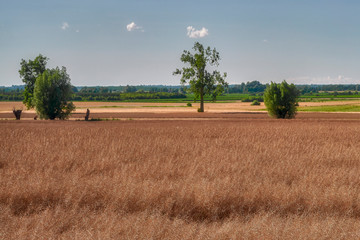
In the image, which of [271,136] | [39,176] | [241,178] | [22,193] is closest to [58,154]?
[39,176]

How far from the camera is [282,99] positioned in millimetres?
49750

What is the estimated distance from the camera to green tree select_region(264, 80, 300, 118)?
48.9 meters

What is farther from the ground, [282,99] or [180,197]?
[282,99]

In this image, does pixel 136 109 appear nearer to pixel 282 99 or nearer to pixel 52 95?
pixel 52 95

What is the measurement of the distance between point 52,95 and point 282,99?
29.1 meters

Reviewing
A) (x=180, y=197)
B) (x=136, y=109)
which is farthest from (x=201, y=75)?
(x=180, y=197)

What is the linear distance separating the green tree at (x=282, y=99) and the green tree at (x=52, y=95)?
25.7 meters

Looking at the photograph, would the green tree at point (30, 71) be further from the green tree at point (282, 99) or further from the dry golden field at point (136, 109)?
the green tree at point (282, 99)

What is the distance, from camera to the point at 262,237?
6129 mm

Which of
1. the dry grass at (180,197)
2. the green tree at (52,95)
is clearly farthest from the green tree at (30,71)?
the dry grass at (180,197)

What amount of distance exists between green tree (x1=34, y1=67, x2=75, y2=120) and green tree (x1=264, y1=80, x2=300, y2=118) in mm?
25729

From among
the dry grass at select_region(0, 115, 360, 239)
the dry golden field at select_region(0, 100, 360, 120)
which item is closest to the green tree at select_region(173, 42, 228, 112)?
the dry golden field at select_region(0, 100, 360, 120)

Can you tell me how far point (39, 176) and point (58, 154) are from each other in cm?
397

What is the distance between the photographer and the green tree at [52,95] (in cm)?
4878
